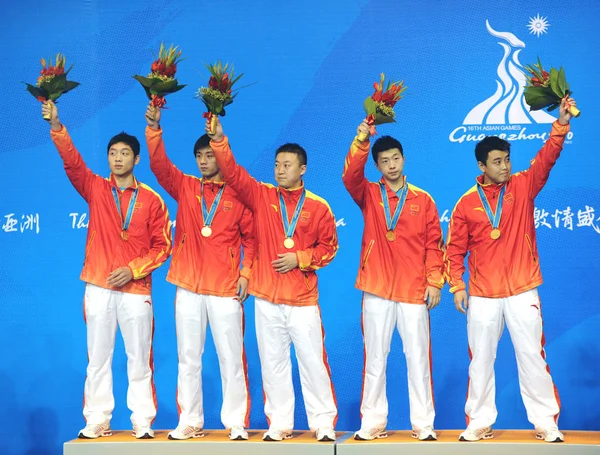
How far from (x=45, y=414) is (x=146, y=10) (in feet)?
10.2

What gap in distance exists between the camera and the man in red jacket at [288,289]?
17.3ft

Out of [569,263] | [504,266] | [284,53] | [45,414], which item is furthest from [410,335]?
[45,414]

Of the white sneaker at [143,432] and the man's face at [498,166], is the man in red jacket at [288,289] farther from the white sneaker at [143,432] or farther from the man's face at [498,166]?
the man's face at [498,166]

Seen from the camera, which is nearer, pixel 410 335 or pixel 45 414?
pixel 410 335

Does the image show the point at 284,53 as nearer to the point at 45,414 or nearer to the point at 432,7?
the point at 432,7

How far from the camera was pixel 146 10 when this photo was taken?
6891 mm

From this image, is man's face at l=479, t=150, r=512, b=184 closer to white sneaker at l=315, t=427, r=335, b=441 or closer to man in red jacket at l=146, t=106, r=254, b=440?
man in red jacket at l=146, t=106, r=254, b=440

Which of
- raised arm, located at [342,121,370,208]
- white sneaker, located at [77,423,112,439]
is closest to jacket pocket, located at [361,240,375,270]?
raised arm, located at [342,121,370,208]

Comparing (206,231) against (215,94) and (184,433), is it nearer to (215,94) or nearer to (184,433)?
(215,94)

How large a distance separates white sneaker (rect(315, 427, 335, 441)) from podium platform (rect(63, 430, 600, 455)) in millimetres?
40

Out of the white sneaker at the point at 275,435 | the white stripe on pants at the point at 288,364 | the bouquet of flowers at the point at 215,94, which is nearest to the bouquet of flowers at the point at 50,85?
the bouquet of flowers at the point at 215,94

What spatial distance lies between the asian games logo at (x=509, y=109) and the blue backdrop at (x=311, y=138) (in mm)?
10

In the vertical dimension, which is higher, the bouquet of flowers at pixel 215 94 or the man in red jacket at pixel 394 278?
the bouquet of flowers at pixel 215 94

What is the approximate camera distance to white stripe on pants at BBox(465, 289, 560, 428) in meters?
5.10
